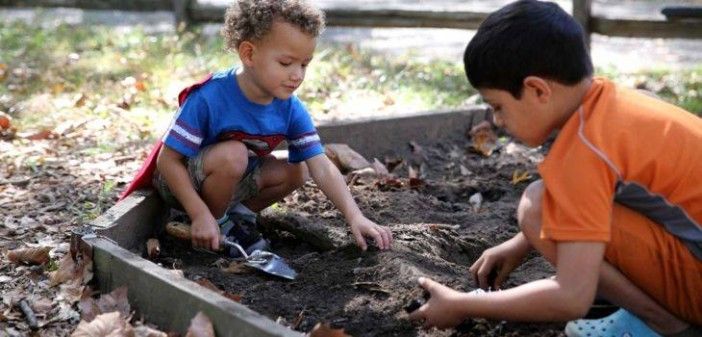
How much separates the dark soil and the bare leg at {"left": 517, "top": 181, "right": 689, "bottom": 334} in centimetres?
26

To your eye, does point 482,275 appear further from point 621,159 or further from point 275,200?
point 275,200

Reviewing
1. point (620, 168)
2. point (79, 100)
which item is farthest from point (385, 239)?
point (79, 100)

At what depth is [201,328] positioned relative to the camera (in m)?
2.81

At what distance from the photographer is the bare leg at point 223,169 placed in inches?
145

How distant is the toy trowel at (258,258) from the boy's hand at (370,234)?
249 millimetres

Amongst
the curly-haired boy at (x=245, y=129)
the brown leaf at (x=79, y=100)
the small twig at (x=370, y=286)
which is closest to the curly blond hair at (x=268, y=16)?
the curly-haired boy at (x=245, y=129)

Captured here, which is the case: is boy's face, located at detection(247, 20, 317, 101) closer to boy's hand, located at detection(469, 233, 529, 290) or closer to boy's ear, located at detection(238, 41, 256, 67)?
boy's ear, located at detection(238, 41, 256, 67)

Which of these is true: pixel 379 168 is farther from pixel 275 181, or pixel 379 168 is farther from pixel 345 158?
pixel 275 181

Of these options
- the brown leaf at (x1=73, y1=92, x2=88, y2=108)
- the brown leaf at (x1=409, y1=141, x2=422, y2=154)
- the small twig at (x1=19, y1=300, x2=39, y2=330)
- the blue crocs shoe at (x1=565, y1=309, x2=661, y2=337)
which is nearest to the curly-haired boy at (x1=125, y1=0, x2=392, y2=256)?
the small twig at (x1=19, y1=300, x2=39, y2=330)

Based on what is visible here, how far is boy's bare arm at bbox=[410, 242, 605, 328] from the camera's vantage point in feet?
8.27

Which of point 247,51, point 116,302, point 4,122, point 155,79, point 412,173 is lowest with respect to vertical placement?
point 155,79

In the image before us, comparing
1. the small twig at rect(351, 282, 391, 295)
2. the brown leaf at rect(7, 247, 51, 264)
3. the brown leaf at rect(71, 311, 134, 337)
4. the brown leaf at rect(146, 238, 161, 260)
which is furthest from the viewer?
the brown leaf at rect(146, 238, 161, 260)

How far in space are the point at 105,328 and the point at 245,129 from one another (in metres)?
1.05

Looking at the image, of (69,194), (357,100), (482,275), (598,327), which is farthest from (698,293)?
(357,100)
